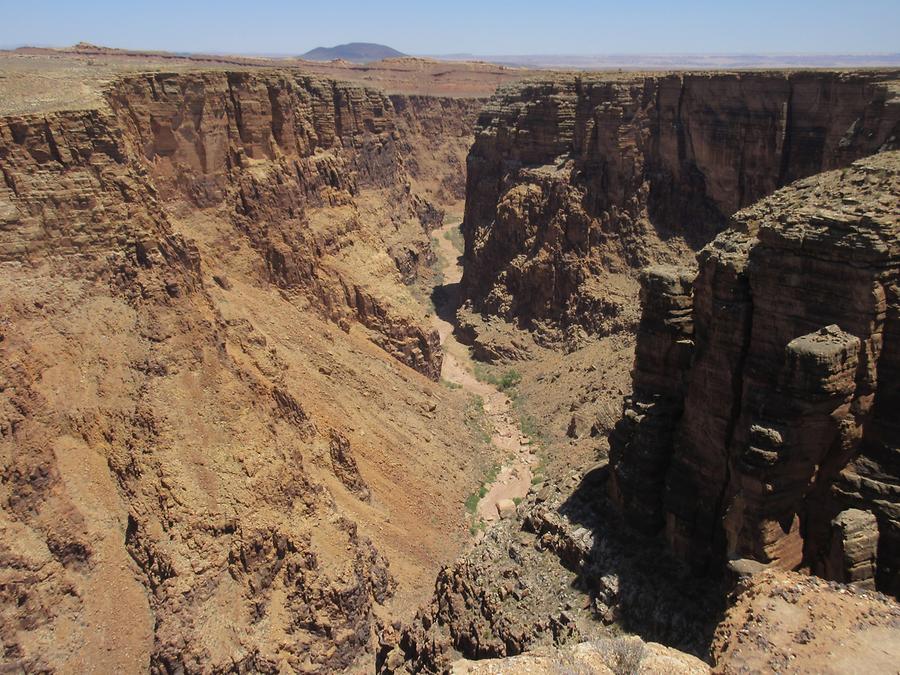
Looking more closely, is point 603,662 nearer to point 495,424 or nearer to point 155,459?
point 155,459

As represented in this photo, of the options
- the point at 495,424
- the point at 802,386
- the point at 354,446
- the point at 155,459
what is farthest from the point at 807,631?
the point at 495,424

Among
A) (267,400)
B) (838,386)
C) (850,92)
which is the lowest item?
(267,400)

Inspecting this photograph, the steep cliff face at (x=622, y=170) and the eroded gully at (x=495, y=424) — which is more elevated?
the steep cliff face at (x=622, y=170)

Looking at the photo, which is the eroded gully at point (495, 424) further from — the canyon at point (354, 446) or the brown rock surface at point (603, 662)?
the brown rock surface at point (603, 662)

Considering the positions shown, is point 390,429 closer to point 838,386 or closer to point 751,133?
point 838,386

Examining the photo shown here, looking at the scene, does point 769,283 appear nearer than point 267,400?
Yes

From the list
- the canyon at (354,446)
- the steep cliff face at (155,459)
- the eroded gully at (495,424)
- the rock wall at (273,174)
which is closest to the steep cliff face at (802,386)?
the canyon at (354,446)

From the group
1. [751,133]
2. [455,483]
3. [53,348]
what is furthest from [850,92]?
[53,348]

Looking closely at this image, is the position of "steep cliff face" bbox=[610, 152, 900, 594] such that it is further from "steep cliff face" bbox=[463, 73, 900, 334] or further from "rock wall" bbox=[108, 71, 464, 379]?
"steep cliff face" bbox=[463, 73, 900, 334]
